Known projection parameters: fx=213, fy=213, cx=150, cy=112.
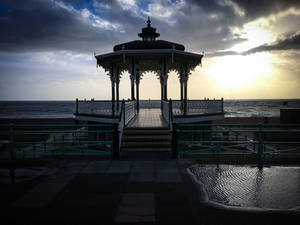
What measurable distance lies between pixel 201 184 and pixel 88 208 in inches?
109

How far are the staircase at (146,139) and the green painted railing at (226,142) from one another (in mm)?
870

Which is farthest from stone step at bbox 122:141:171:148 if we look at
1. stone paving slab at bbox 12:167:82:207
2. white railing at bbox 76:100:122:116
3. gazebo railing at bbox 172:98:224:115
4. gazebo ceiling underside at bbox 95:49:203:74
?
gazebo ceiling underside at bbox 95:49:203:74

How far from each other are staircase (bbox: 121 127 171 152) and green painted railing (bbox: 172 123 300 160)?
870mm

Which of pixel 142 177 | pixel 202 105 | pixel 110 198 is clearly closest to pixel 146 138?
pixel 142 177

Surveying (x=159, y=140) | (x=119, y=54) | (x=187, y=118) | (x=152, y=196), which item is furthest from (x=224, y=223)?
(x=119, y=54)

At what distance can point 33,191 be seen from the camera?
197 inches

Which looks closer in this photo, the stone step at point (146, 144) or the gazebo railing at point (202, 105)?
the stone step at point (146, 144)

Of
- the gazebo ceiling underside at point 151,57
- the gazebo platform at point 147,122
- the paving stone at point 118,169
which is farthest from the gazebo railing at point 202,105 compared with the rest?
the paving stone at point 118,169

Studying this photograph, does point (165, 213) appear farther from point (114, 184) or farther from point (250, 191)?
point (250, 191)

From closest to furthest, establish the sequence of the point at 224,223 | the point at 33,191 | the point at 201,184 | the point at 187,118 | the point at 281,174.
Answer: the point at 224,223, the point at 33,191, the point at 201,184, the point at 281,174, the point at 187,118

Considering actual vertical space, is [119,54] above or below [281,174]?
above

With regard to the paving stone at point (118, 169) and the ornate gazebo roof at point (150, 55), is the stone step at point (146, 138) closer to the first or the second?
the paving stone at point (118, 169)

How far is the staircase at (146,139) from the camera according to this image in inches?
364

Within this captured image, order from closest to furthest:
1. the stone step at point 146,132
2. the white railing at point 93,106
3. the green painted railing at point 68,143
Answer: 1. the green painted railing at point 68,143
2. the stone step at point 146,132
3. the white railing at point 93,106
